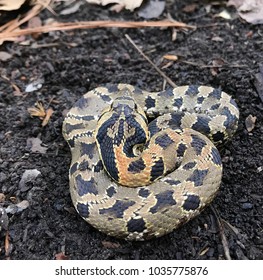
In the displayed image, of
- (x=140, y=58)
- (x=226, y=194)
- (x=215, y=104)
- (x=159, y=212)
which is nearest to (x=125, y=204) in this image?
(x=159, y=212)

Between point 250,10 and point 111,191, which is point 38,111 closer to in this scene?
point 111,191

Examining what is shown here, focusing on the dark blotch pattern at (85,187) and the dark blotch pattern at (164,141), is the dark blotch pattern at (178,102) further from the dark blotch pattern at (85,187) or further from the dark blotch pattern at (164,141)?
the dark blotch pattern at (85,187)

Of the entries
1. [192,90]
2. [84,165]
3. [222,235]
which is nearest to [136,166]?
[84,165]

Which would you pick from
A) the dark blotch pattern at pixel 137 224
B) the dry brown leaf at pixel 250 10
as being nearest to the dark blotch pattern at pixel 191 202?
the dark blotch pattern at pixel 137 224

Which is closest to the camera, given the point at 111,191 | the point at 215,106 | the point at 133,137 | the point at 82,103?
the point at 111,191

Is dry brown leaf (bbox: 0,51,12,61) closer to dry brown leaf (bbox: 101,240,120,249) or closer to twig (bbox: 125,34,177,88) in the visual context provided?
twig (bbox: 125,34,177,88)

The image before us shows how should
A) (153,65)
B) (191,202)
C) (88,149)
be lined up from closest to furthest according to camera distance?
(191,202), (88,149), (153,65)
